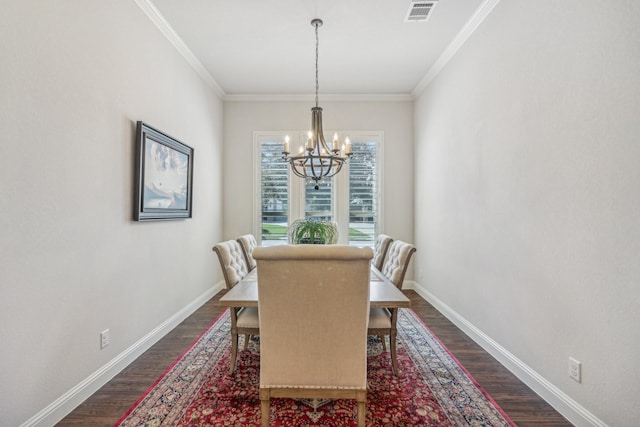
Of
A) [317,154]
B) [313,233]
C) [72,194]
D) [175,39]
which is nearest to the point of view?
[72,194]

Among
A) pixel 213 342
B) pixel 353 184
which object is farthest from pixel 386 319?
pixel 353 184

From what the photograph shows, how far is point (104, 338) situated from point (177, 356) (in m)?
0.61

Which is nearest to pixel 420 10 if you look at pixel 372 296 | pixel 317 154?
pixel 317 154

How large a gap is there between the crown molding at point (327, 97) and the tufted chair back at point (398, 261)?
277cm

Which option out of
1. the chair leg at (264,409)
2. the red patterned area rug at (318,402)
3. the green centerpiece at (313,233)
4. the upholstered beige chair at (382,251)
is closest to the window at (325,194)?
the upholstered beige chair at (382,251)

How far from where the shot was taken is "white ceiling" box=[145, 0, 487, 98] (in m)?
2.73

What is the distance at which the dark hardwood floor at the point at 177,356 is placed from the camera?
183 cm

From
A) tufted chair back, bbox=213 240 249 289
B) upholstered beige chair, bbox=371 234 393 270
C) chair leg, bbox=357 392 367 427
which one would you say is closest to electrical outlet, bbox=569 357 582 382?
chair leg, bbox=357 392 367 427

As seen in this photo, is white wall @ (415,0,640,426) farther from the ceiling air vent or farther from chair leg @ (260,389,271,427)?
chair leg @ (260,389,271,427)

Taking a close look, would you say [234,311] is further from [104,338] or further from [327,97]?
[327,97]

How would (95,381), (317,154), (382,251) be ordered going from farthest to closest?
(382,251) → (317,154) → (95,381)

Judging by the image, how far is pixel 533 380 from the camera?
6.94 ft

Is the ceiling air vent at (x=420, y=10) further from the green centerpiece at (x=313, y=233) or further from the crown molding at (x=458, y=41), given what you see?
the green centerpiece at (x=313, y=233)

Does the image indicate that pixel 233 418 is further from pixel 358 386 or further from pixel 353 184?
pixel 353 184
